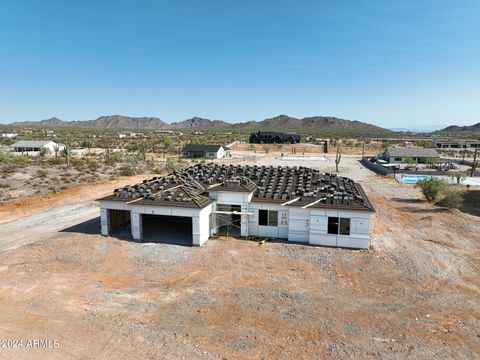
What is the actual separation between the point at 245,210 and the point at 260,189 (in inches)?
74.1

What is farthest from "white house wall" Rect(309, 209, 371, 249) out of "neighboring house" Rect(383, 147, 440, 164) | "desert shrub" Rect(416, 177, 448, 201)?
"neighboring house" Rect(383, 147, 440, 164)

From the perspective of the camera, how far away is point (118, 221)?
24.1 meters

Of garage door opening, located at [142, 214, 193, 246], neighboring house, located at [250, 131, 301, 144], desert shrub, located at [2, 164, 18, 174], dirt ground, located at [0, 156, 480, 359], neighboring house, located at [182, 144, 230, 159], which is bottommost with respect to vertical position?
dirt ground, located at [0, 156, 480, 359]

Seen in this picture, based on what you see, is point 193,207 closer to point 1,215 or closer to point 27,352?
point 27,352

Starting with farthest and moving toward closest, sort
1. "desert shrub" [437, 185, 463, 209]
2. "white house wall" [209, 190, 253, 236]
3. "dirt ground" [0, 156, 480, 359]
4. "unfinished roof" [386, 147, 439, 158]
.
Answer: "unfinished roof" [386, 147, 439, 158] → "desert shrub" [437, 185, 463, 209] → "white house wall" [209, 190, 253, 236] → "dirt ground" [0, 156, 480, 359]

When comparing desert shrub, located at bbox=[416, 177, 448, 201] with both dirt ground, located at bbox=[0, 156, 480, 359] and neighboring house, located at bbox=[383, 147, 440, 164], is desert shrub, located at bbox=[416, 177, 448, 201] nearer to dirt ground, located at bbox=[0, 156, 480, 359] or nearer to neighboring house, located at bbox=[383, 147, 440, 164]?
dirt ground, located at bbox=[0, 156, 480, 359]

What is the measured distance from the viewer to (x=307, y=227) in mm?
21047

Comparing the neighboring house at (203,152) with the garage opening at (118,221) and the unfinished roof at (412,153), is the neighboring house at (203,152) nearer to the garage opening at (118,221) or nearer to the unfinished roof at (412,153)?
the unfinished roof at (412,153)

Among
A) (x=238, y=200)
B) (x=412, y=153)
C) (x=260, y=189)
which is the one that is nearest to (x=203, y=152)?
(x=412, y=153)

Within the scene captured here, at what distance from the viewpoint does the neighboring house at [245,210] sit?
20234 mm

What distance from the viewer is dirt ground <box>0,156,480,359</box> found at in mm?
11336

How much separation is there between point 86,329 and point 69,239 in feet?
36.9

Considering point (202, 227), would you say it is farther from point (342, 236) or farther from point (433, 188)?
point (433, 188)

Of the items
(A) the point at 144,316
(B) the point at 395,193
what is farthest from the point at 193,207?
(B) the point at 395,193
